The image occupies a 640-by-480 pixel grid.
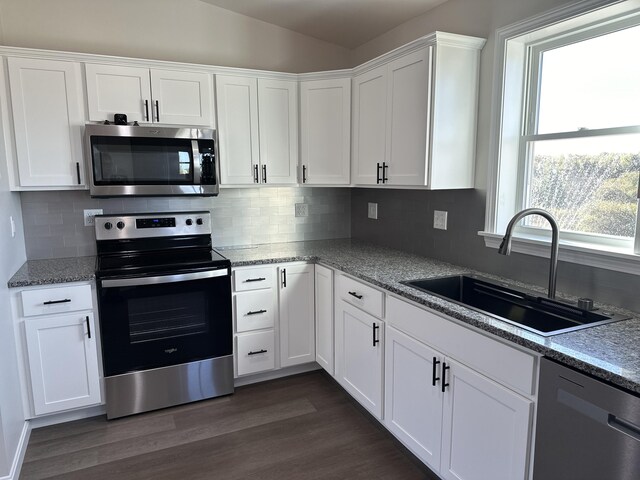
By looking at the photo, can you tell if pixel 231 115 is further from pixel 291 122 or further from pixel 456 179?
pixel 456 179

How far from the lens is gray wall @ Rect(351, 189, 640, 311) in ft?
5.80

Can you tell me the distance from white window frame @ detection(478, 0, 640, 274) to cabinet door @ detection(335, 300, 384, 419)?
2.65 feet

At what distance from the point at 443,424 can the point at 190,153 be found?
2.13m

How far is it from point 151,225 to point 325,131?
139 cm

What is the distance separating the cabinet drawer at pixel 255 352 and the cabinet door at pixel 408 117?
1343 millimetres

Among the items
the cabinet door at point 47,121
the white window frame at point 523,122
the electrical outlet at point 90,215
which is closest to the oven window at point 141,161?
the cabinet door at point 47,121

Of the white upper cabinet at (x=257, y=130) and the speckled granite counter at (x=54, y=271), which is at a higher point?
the white upper cabinet at (x=257, y=130)

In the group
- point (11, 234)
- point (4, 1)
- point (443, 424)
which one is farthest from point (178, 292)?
point (4, 1)

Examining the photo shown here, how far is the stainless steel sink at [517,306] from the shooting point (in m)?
1.65

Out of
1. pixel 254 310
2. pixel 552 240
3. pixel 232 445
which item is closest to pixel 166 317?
pixel 254 310

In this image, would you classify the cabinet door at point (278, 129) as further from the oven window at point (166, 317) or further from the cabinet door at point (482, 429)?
the cabinet door at point (482, 429)

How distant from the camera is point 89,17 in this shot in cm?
276

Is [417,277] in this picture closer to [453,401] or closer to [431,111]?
[453,401]

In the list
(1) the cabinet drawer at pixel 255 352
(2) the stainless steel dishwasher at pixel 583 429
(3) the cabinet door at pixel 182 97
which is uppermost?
(3) the cabinet door at pixel 182 97
